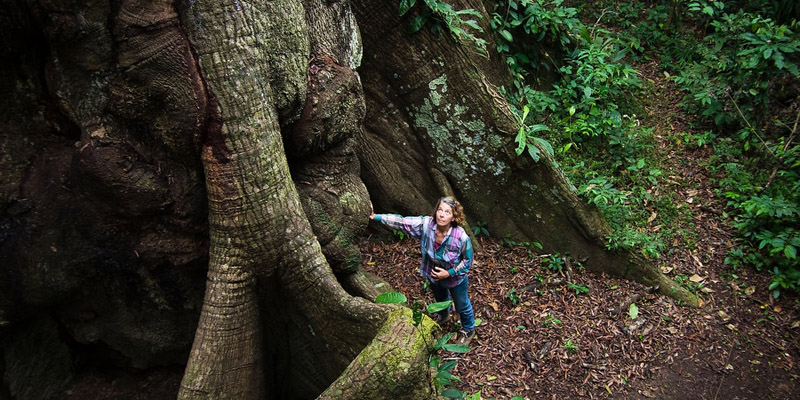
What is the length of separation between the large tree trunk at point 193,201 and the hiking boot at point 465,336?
1306 mm

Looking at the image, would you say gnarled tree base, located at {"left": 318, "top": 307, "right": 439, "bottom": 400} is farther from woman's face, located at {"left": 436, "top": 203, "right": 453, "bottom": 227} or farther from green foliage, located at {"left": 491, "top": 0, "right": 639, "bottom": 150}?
green foliage, located at {"left": 491, "top": 0, "right": 639, "bottom": 150}

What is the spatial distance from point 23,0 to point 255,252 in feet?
6.31

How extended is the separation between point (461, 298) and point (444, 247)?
0.62 m

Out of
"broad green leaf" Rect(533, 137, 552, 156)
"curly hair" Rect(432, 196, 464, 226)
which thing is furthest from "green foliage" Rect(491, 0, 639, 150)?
"curly hair" Rect(432, 196, 464, 226)

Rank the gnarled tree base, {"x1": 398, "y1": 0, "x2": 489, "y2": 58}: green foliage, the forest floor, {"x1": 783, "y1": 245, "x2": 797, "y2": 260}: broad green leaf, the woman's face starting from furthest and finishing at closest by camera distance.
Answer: {"x1": 783, "y1": 245, "x2": 797, "y2": 260}: broad green leaf, {"x1": 398, "y1": 0, "x2": 489, "y2": 58}: green foliage, the forest floor, the woman's face, the gnarled tree base

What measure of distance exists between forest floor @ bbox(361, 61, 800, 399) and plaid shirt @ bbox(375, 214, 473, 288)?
719 mm

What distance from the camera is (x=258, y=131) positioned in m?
3.11

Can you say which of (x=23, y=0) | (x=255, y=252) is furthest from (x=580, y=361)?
(x=23, y=0)

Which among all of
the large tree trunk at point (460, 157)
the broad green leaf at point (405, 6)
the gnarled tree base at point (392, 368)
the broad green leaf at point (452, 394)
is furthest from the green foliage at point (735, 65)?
the gnarled tree base at point (392, 368)

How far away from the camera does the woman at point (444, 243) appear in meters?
4.28

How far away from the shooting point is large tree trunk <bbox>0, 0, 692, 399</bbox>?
2.96 metres

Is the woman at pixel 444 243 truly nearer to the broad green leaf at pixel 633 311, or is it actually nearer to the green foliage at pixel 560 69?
the broad green leaf at pixel 633 311

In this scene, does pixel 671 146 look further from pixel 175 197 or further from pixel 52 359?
pixel 52 359

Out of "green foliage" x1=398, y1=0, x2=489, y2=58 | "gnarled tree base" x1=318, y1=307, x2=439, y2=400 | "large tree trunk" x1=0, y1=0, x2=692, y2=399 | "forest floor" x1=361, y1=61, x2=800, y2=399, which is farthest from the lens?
"green foliage" x1=398, y1=0, x2=489, y2=58
